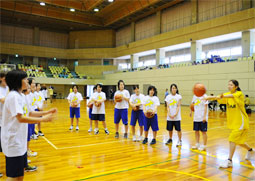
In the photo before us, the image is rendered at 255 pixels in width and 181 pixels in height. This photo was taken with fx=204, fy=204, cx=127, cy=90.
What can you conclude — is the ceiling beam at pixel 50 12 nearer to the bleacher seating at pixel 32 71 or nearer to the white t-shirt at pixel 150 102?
the bleacher seating at pixel 32 71

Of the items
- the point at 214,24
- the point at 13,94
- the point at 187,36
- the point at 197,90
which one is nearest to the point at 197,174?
the point at 197,90

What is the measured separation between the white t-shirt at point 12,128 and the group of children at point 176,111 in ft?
9.00

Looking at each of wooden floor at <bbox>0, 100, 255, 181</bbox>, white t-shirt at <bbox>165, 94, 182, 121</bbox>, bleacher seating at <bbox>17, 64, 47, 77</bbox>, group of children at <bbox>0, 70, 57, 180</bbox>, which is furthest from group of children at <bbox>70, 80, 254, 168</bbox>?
bleacher seating at <bbox>17, 64, 47, 77</bbox>

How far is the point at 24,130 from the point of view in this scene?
231 centimetres

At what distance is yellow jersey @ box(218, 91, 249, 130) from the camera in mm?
3841

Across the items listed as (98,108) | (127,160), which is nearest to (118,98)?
(98,108)

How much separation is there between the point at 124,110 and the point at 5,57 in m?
30.6

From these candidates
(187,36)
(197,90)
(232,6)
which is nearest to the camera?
(197,90)

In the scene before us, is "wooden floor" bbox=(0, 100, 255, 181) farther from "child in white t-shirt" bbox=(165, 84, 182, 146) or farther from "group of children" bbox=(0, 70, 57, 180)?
"group of children" bbox=(0, 70, 57, 180)

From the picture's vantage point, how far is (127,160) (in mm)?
4238

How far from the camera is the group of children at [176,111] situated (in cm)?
387

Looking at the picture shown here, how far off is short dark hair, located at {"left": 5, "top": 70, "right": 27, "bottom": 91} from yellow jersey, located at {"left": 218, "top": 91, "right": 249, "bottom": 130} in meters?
3.54

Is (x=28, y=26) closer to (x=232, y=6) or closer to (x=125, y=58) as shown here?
(x=125, y=58)

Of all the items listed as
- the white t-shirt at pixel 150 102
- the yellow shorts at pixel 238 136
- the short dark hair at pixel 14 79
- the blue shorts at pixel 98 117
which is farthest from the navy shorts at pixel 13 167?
the blue shorts at pixel 98 117
